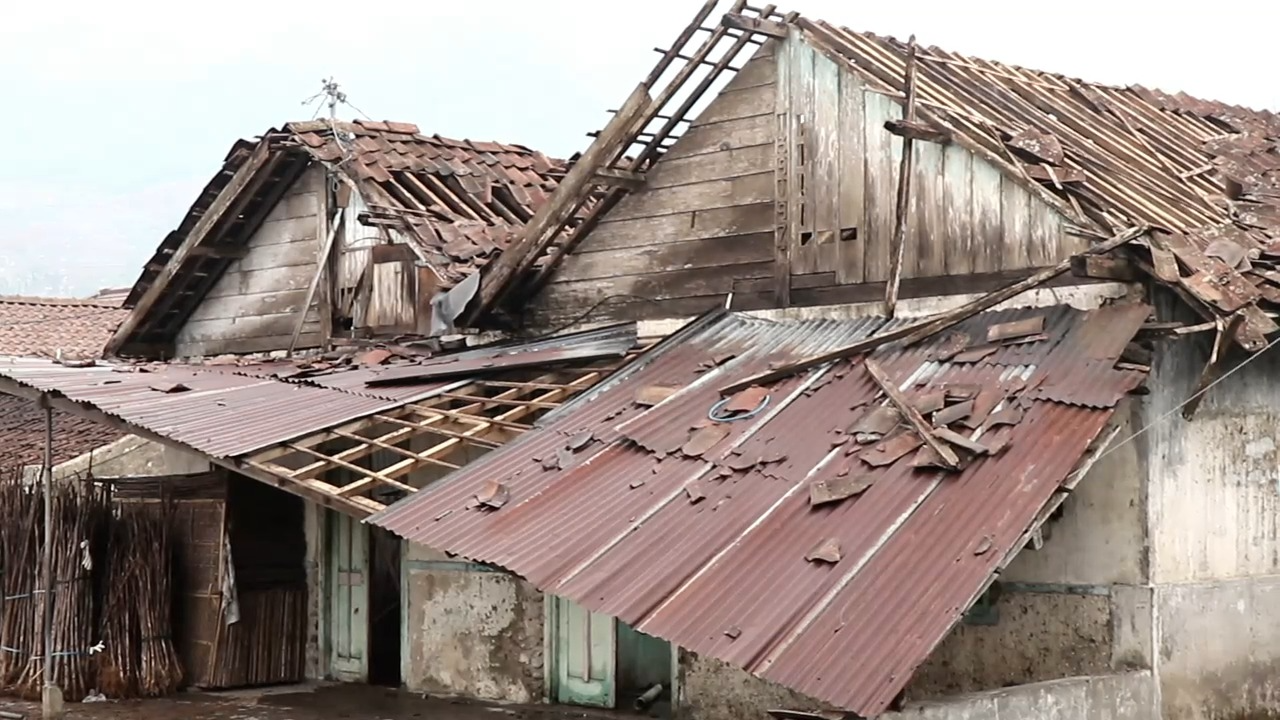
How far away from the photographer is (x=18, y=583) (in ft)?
42.5

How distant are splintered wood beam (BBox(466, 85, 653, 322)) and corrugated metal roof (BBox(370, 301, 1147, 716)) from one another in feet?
7.98

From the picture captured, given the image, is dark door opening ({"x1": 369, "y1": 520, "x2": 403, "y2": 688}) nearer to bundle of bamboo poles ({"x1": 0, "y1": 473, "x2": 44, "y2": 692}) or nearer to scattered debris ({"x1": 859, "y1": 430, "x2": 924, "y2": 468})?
bundle of bamboo poles ({"x1": 0, "y1": 473, "x2": 44, "y2": 692})

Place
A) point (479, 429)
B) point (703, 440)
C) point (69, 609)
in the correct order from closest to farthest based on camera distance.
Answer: point (703, 440) < point (479, 429) < point (69, 609)

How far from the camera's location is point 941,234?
9.73m

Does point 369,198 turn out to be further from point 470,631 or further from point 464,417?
point 464,417

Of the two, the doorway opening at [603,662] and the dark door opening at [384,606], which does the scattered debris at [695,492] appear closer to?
the doorway opening at [603,662]

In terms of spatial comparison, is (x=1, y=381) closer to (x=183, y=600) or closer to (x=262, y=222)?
(x=183, y=600)

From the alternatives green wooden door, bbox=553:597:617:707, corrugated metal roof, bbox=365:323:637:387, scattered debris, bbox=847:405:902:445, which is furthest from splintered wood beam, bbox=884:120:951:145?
green wooden door, bbox=553:597:617:707

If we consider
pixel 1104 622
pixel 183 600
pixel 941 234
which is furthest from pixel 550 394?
pixel 183 600

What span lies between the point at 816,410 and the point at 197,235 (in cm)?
950

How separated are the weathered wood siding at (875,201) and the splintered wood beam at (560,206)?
1.41m

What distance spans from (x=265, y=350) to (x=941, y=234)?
862 centimetres

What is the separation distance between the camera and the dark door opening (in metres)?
13.6

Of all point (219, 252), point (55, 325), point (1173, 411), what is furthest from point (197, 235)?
point (1173, 411)
